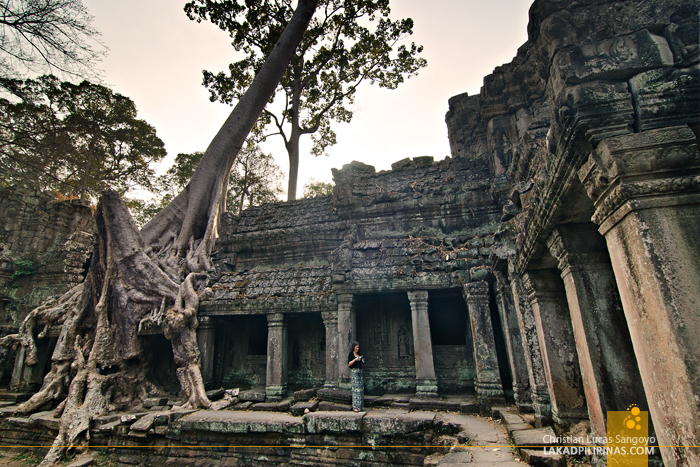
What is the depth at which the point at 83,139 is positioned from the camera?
1764 cm

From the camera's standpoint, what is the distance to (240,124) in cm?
1258

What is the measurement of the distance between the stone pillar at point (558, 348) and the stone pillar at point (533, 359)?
292mm

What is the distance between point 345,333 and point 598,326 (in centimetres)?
511

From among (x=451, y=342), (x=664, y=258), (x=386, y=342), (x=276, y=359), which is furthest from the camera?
(x=386, y=342)

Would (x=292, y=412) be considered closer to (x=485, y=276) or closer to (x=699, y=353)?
(x=485, y=276)

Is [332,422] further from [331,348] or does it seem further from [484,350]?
[484,350]

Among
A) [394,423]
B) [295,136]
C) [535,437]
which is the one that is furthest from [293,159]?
[535,437]

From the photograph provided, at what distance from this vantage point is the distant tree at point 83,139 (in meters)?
14.2

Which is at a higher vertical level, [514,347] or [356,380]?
[514,347]

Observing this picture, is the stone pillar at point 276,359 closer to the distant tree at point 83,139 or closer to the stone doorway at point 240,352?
the stone doorway at point 240,352

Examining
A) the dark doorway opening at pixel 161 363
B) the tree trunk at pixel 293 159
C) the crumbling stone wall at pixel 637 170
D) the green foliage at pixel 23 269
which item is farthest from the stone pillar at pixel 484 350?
the green foliage at pixel 23 269

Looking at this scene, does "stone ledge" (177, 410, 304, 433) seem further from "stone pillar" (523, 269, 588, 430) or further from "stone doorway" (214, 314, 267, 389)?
"stone pillar" (523, 269, 588, 430)

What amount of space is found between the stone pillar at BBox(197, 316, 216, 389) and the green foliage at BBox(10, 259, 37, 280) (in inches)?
363

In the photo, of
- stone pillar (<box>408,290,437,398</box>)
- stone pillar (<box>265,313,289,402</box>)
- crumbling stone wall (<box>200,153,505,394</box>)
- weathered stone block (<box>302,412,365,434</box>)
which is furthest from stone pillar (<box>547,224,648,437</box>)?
stone pillar (<box>265,313,289,402</box>)
